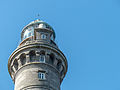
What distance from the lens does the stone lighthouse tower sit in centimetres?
3209

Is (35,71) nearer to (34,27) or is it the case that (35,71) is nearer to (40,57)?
(40,57)

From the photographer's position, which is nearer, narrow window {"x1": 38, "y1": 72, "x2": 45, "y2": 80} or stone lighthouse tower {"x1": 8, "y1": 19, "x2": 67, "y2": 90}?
stone lighthouse tower {"x1": 8, "y1": 19, "x2": 67, "y2": 90}

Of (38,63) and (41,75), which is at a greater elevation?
(38,63)

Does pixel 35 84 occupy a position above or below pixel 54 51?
below

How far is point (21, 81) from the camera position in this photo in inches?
1280

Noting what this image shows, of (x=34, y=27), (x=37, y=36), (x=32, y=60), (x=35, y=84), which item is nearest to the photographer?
(x=35, y=84)

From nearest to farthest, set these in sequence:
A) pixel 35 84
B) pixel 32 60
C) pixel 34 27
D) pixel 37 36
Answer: pixel 35 84 < pixel 32 60 < pixel 37 36 < pixel 34 27

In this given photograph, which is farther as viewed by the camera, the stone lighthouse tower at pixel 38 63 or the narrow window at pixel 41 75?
the narrow window at pixel 41 75

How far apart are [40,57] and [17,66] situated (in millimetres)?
2694

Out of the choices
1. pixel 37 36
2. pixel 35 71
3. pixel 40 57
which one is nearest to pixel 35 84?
pixel 35 71

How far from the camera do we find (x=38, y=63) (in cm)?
3362

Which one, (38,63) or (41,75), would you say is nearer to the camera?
(41,75)

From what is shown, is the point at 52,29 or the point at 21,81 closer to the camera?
the point at 21,81

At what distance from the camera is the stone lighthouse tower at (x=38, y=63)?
32.1 m
